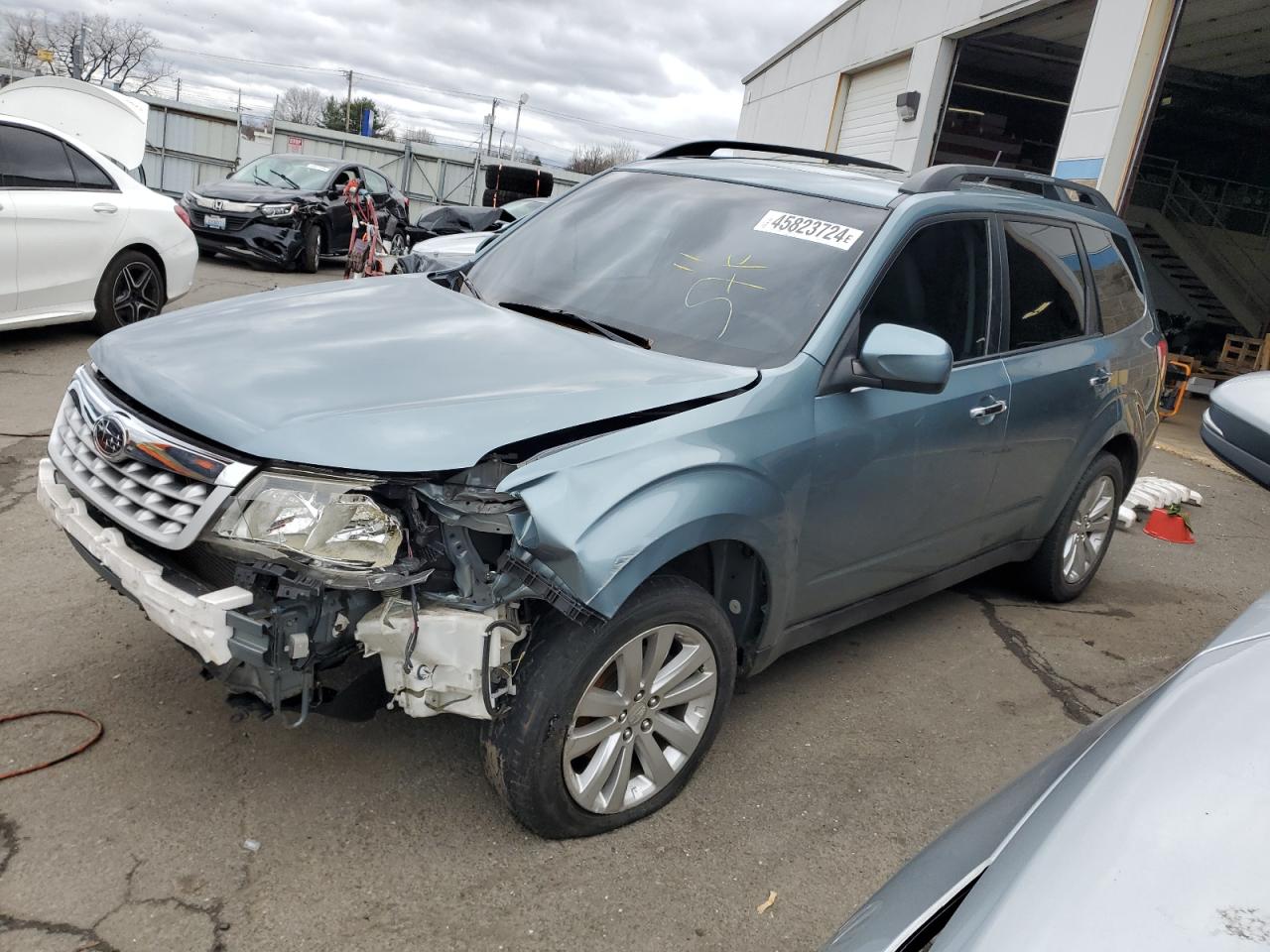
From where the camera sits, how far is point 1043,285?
4027 mm

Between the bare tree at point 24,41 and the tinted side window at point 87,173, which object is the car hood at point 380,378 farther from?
the bare tree at point 24,41

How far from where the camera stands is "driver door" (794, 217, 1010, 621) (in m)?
3.07

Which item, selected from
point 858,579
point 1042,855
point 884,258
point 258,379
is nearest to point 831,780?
point 858,579

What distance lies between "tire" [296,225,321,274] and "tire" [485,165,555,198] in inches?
403

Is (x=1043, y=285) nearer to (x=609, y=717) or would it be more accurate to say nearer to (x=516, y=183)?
(x=609, y=717)

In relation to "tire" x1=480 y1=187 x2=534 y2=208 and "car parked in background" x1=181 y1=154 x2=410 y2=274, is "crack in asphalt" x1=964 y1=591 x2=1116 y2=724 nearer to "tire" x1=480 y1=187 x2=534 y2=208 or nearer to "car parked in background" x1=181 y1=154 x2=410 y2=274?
"car parked in background" x1=181 y1=154 x2=410 y2=274

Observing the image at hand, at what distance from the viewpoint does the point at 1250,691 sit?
5.24ft

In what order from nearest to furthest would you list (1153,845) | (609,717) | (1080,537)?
(1153,845) → (609,717) → (1080,537)

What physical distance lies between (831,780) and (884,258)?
1.66 m

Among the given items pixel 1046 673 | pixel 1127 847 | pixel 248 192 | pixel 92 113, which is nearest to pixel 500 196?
pixel 248 192

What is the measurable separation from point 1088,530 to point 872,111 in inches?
495

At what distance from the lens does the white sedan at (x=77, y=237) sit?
668 centimetres

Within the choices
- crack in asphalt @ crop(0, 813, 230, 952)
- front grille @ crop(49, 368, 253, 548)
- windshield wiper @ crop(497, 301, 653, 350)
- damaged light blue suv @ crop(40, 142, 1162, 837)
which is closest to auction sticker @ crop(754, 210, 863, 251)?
damaged light blue suv @ crop(40, 142, 1162, 837)

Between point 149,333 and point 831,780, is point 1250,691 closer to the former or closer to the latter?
point 831,780
